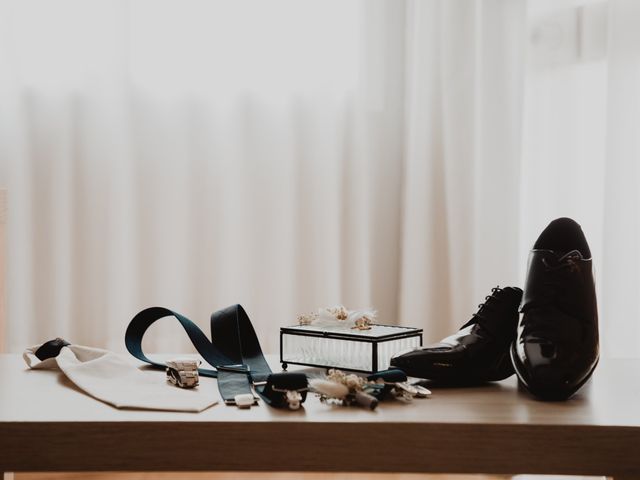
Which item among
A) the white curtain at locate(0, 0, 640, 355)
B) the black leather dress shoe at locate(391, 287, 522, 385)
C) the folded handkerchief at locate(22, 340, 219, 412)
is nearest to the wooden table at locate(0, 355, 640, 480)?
the folded handkerchief at locate(22, 340, 219, 412)

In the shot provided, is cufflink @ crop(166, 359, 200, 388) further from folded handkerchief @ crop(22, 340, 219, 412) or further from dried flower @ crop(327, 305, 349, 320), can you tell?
dried flower @ crop(327, 305, 349, 320)

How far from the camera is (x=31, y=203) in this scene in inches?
76.9

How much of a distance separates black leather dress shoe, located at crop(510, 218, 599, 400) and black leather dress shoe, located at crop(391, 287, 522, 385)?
4 cm

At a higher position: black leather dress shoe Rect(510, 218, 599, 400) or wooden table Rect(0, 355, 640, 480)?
black leather dress shoe Rect(510, 218, 599, 400)

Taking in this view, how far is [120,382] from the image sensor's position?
0.84 meters

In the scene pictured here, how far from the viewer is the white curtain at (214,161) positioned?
194 cm

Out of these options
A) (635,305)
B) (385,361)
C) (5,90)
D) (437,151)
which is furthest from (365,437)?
(5,90)

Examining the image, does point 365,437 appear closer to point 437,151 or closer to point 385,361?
point 385,361

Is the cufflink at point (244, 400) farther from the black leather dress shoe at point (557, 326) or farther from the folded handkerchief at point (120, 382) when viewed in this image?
the black leather dress shoe at point (557, 326)

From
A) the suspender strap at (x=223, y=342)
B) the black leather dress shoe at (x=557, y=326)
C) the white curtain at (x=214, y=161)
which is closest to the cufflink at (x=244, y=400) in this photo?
the suspender strap at (x=223, y=342)

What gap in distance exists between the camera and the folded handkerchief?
2.40ft

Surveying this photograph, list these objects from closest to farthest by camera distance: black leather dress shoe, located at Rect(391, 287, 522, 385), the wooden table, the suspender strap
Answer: the wooden table, black leather dress shoe, located at Rect(391, 287, 522, 385), the suspender strap

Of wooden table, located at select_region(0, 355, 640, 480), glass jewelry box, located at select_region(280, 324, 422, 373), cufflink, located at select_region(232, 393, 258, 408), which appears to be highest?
glass jewelry box, located at select_region(280, 324, 422, 373)

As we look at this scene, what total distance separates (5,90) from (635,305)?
168 centimetres
